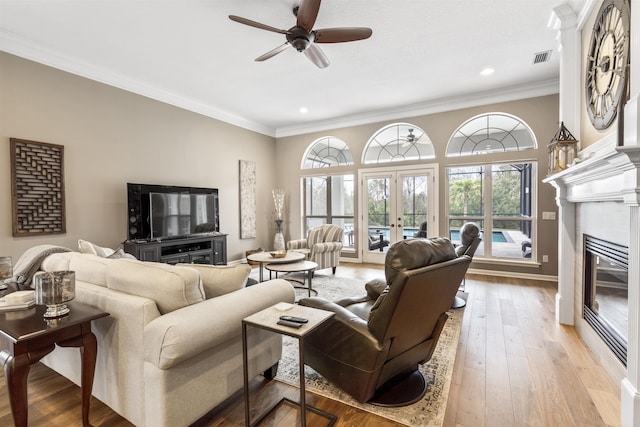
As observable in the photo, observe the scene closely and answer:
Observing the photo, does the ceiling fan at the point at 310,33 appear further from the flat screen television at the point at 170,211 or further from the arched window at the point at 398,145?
the arched window at the point at 398,145

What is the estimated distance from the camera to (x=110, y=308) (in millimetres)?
1599

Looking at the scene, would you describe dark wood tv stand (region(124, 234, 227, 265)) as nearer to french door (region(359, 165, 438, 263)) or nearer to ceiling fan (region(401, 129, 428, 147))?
french door (region(359, 165, 438, 263))

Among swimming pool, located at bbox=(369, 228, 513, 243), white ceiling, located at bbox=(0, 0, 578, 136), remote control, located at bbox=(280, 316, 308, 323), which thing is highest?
white ceiling, located at bbox=(0, 0, 578, 136)

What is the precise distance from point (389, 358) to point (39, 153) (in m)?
4.33

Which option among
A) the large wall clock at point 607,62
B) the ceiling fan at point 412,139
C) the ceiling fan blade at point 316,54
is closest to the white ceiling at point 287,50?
the ceiling fan blade at point 316,54

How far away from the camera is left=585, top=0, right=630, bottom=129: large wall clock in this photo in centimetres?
205

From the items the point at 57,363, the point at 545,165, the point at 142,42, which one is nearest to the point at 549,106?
the point at 545,165

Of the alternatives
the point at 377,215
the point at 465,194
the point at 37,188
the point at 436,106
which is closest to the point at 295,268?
the point at 377,215

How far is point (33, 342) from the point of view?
53.6 inches

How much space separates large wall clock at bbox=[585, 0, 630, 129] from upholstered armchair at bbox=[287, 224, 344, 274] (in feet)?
12.0

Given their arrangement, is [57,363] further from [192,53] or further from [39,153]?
[192,53]

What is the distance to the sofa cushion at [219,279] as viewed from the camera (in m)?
1.80

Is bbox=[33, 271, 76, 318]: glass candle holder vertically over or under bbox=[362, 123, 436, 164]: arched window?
under

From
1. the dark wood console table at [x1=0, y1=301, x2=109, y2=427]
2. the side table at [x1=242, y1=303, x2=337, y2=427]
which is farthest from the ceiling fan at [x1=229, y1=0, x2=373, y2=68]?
the dark wood console table at [x1=0, y1=301, x2=109, y2=427]
